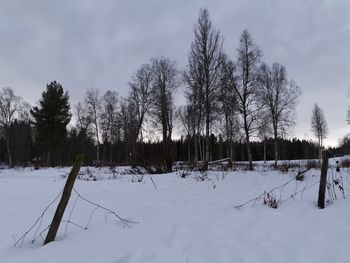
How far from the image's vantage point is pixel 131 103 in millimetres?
33188

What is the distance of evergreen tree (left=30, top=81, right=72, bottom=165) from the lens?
35.5m

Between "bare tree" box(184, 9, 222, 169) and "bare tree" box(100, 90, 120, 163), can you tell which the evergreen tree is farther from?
"bare tree" box(184, 9, 222, 169)

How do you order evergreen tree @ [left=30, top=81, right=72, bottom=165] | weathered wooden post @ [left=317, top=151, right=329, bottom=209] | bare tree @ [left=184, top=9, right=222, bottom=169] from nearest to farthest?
weathered wooden post @ [left=317, top=151, right=329, bottom=209], bare tree @ [left=184, top=9, right=222, bottom=169], evergreen tree @ [left=30, top=81, right=72, bottom=165]

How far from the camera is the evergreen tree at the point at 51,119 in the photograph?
117 feet

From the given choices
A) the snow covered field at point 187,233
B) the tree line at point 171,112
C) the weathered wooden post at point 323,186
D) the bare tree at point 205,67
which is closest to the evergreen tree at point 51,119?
the tree line at point 171,112

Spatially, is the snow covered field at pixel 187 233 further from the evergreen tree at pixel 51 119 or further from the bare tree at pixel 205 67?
the evergreen tree at pixel 51 119

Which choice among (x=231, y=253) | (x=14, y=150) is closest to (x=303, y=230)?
(x=231, y=253)

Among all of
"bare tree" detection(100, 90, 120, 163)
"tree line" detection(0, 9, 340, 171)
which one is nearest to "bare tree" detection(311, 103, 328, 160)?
"tree line" detection(0, 9, 340, 171)

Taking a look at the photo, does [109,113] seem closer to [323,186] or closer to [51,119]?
[51,119]

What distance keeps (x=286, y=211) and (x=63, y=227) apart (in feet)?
11.8

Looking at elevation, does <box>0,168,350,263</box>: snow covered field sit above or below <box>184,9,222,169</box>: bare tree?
below

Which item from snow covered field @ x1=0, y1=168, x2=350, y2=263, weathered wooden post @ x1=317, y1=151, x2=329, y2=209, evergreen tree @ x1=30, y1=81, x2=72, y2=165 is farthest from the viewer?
evergreen tree @ x1=30, y1=81, x2=72, y2=165

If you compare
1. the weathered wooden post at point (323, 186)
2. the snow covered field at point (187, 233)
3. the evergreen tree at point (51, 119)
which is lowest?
the snow covered field at point (187, 233)

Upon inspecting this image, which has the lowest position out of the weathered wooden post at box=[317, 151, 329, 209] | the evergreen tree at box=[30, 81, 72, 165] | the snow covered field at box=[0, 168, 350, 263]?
the snow covered field at box=[0, 168, 350, 263]
